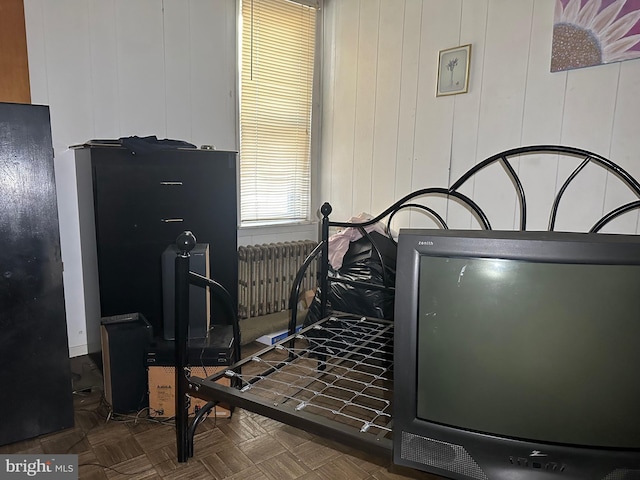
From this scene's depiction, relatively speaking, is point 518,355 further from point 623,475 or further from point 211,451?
point 211,451

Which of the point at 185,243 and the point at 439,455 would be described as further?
the point at 185,243

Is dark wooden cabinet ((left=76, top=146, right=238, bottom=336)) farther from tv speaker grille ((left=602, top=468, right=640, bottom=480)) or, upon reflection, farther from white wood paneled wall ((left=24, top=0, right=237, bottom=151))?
tv speaker grille ((left=602, top=468, right=640, bottom=480))

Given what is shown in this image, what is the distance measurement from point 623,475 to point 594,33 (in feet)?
6.28

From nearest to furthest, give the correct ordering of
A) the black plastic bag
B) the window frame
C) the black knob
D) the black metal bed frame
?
the black metal bed frame < the black knob < the black plastic bag < the window frame

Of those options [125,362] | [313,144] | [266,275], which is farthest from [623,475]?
[313,144]

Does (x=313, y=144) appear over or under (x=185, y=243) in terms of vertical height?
over

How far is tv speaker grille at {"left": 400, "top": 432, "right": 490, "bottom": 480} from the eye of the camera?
1035mm

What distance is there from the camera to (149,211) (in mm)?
2314

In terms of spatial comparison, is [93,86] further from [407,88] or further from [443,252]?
[443,252]

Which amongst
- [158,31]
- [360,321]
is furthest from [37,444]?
[158,31]

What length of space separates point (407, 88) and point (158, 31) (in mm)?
1586

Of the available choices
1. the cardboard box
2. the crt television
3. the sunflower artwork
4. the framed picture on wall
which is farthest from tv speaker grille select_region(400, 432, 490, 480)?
the framed picture on wall

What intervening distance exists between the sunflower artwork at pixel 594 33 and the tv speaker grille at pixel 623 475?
1774 mm

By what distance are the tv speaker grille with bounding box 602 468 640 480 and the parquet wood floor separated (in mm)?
813
